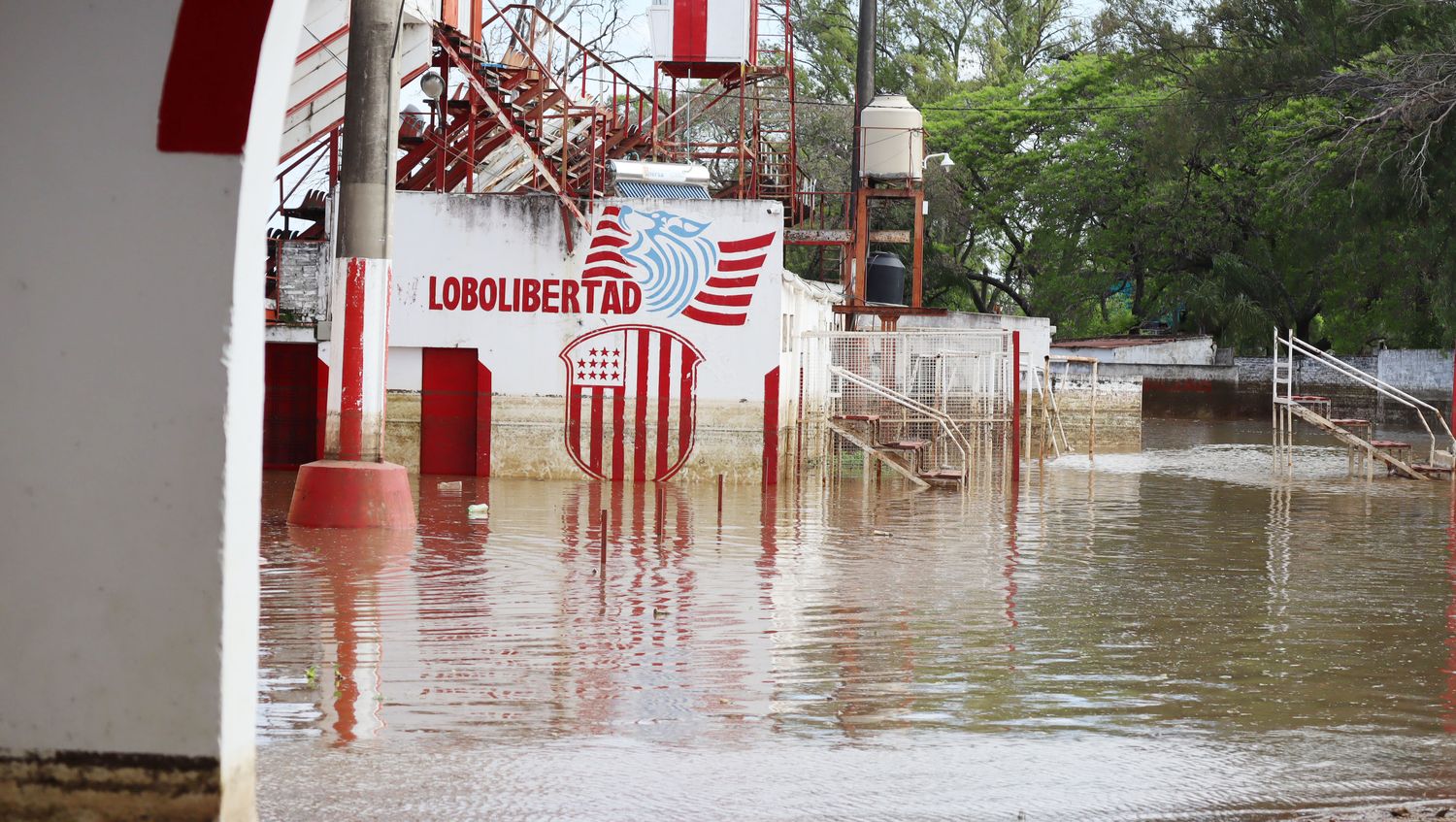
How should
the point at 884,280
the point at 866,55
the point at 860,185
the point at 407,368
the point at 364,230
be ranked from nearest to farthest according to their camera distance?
1. the point at 364,230
2. the point at 407,368
3. the point at 860,185
4. the point at 866,55
5. the point at 884,280

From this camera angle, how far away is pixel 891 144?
31.6 metres

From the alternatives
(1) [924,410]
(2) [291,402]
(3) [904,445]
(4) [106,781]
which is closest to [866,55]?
(1) [924,410]

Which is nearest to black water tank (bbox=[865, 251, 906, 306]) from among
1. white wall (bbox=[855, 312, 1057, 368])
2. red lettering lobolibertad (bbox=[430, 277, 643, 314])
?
white wall (bbox=[855, 312, 1057, 368])

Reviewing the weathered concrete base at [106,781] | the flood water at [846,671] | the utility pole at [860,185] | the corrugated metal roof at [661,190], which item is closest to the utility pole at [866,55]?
the utility pole at [860,185]

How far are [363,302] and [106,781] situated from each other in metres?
10.9

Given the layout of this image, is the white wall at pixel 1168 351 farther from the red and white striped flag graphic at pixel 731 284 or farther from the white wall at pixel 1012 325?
the red and white striped flag graphic at pixel 731 284

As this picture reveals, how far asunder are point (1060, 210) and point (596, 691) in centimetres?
4770

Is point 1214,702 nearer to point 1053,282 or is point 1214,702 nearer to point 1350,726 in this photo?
point 1350,726

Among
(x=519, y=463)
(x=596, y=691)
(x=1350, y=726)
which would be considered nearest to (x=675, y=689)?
(x=596, y=691)

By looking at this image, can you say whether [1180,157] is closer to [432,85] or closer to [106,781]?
[432,85]

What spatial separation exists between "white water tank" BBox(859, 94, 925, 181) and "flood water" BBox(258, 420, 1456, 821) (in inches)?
627

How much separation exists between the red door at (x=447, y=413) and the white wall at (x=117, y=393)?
1770 cm

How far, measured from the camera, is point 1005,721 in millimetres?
7621

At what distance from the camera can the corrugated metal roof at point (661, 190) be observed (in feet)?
73.0
